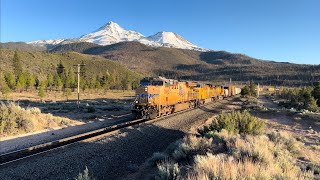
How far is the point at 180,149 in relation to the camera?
1093 cm

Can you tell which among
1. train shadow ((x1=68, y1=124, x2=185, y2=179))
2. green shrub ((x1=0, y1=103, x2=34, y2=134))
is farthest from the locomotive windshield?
green shrub ((x1=0, y1=103, x2=34, y2=134))

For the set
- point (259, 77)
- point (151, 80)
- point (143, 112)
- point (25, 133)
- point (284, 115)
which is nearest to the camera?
point (25, 133)

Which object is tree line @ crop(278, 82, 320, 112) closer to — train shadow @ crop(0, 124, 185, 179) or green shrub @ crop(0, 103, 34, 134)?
train shadow @ crop(0, 124, 185, 179)

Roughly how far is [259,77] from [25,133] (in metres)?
175

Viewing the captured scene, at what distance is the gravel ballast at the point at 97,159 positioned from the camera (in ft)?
31.3

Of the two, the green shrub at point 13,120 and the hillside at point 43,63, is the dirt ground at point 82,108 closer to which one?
the green shrub at point 13,120

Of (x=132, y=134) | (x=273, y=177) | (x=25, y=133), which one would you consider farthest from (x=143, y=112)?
(x=273, y=177)

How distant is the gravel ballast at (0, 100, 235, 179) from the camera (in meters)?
9.55

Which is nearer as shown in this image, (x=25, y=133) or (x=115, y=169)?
(x=115, y=169)

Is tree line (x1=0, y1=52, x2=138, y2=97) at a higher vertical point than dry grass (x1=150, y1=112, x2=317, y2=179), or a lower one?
higher

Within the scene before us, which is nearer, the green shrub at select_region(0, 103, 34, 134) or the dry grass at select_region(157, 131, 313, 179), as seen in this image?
the dry grass at select_region(157, 131, 313, 179)

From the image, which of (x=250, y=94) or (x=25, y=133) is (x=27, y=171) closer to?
(x=25, y=133)

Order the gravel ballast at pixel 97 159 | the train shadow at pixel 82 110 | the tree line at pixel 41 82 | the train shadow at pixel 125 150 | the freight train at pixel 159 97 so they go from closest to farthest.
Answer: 1. the gravel ballast at pixel 97 159
2. the train shadow at pixel 125 150
3. the freight train at pixel 159 97
4. the train shadow at pixel 82 110
5. the tree line at pixel 41 82

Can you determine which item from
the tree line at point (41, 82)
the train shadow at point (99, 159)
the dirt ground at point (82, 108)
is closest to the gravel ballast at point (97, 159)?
the train shadow at point (99, 159)
